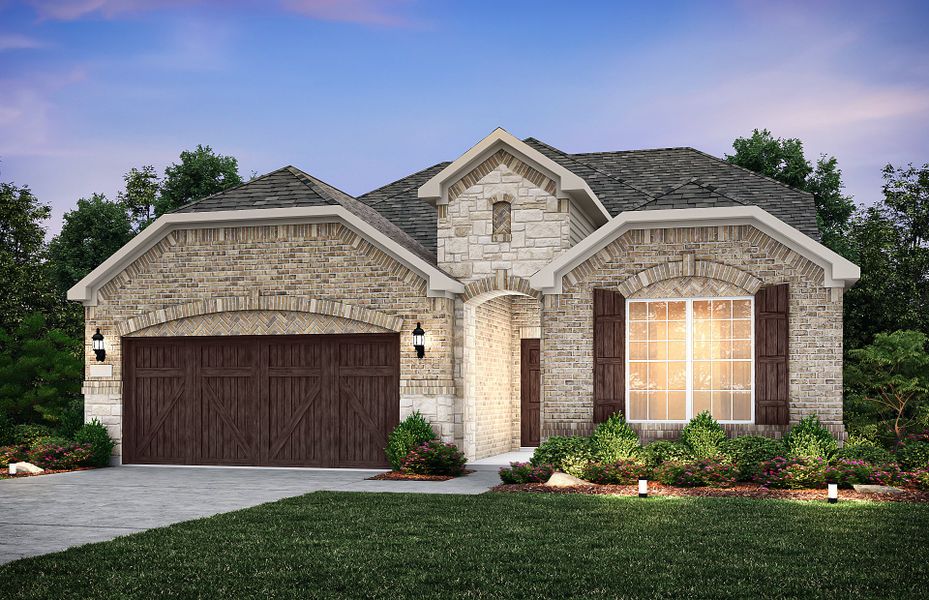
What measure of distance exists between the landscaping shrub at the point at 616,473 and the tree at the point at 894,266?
12474 mm

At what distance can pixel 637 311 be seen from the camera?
16844 millimetres

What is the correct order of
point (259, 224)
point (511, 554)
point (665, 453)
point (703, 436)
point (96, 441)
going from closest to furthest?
point (511, 554) → point (703, 436) → point (665, 453) → point (96, 441) → point (259, 224)

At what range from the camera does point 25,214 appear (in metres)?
31.5

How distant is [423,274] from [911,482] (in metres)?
8.91

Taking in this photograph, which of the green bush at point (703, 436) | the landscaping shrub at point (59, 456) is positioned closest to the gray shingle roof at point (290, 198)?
the landscaping shrub at point (59, 456)

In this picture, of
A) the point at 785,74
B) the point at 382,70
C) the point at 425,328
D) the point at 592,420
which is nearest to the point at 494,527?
the point at 592,420

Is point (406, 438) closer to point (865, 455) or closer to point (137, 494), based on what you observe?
point (137, 494)

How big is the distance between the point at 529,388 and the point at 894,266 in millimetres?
10477

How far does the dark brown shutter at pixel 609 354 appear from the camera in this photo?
16562 millimetres

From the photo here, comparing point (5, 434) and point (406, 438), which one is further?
point (5, 434)

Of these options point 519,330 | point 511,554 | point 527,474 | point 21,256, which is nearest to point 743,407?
point 527,474

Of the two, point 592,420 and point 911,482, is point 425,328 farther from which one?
point 911,482

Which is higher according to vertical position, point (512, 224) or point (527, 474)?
point (512, 224)

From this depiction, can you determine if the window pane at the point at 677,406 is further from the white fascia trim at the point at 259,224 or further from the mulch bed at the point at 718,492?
the white fascia trim at the point at 259,224
